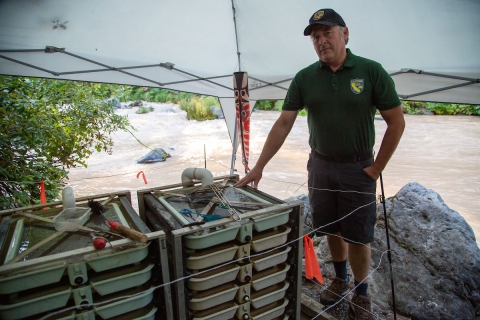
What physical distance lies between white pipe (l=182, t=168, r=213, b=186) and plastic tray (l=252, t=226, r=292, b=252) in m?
0.59

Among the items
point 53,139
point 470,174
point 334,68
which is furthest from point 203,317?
point 470,174

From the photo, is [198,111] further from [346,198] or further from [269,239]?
[269,239]

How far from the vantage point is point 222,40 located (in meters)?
3.99

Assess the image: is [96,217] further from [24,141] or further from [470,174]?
[470,174]

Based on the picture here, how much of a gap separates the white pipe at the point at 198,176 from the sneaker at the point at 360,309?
4.47 feet

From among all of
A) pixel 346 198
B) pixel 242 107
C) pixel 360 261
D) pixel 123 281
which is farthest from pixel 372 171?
pixel 242 107

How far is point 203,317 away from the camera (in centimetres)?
157

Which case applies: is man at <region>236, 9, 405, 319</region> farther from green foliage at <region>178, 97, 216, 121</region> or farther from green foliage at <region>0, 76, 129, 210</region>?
green foliage at <region>178, 97, 216, 121</region>

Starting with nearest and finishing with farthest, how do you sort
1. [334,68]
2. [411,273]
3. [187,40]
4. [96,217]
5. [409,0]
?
1. [96,217]
2. [334,68]
3. [409,0]
4. [411,273]
5. [187,40]

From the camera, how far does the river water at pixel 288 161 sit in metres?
8.58

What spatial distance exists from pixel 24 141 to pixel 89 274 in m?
2.78

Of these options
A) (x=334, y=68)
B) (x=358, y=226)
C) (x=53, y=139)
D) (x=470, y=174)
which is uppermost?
(x=334, y=68)

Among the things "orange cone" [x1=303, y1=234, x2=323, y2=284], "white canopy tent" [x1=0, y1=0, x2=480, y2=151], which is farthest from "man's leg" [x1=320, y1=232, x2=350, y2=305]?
"white canopy tent" [x1=0, y1=0, x2=480, y2=151]

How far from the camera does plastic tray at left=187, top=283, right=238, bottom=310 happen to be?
1.54m
